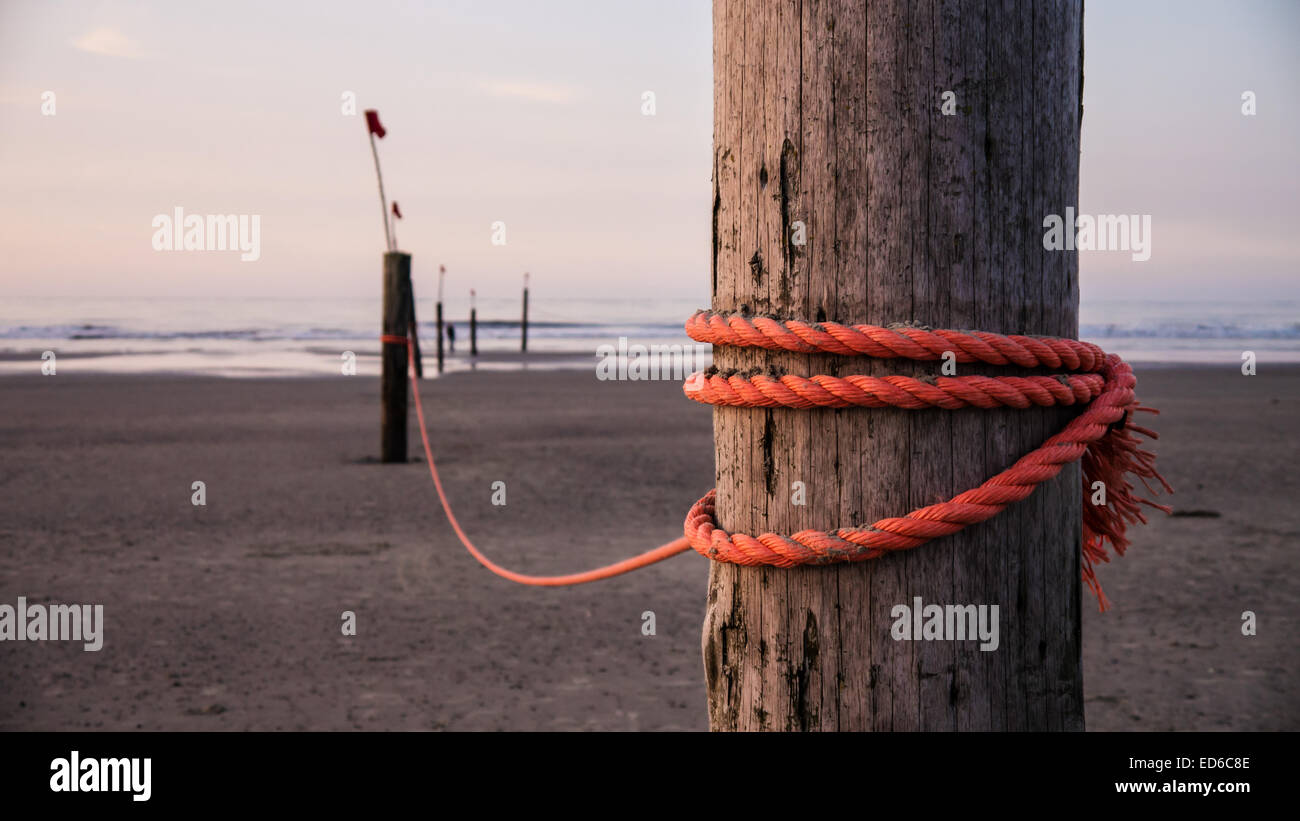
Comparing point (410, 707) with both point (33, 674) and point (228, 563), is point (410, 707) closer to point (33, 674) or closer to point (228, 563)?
point (33, 674)

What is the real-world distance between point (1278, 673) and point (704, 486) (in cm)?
518

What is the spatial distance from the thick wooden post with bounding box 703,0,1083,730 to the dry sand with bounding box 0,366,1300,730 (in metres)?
2.66

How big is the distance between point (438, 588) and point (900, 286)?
4.89 m

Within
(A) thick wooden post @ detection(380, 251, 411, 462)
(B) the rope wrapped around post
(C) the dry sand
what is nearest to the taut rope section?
(B) the rope wrapped around post

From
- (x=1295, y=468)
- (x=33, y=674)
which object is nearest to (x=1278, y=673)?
(x=33, y=674)

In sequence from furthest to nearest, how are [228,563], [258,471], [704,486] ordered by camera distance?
[258,471]
[704,486]
[228,563]

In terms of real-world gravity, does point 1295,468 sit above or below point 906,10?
below

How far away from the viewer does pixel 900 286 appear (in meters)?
1.47

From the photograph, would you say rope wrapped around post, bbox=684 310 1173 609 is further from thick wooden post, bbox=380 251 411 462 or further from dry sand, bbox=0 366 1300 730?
thick wooden post, bbox=380 251 411 462

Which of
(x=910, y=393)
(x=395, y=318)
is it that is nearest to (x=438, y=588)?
(x=395, y=318)

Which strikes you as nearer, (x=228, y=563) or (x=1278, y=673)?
(x=1278, y=673)

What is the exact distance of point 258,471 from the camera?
9820mm

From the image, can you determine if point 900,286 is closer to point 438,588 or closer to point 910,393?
point 910,393

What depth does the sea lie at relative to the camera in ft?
87.5
